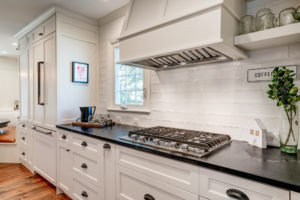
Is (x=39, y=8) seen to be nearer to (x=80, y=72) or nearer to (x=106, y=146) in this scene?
(x=80, y=72)

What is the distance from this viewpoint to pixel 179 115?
1.96 metres

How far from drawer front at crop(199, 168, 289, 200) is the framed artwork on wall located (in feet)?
7.21

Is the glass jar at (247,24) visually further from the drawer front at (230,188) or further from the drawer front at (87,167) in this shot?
the drawer front at (87,167)

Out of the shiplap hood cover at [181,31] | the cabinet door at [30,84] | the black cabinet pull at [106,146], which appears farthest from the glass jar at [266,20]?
the cabinet door at [30,84]

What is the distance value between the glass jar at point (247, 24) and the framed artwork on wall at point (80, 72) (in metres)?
2.14

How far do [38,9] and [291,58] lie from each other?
2.95m

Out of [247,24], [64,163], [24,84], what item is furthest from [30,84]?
[247,24]

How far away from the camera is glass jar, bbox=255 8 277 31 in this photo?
4.17ft

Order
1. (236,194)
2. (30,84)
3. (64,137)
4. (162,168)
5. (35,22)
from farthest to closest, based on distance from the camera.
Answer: (30,84)
(35,22)
(64,137)
(162,168)
(236,194)

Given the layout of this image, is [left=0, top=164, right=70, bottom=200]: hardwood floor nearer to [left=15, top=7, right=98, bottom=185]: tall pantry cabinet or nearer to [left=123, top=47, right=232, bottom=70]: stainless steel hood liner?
[left=15, top=7, right=98, bottom=185]: tall pantry cabinet

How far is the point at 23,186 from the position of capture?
2689 millimetres

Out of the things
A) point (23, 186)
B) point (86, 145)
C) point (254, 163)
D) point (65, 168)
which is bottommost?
point (23, 186)

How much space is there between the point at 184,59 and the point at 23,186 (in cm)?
290

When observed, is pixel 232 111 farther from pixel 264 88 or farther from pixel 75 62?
pixel 75 62
